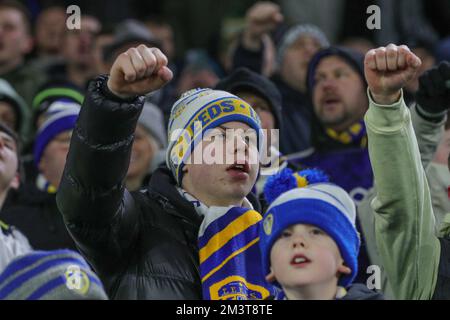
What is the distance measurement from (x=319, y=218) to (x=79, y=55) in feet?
17.0

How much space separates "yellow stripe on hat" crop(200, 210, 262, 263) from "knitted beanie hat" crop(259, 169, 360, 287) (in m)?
0.26

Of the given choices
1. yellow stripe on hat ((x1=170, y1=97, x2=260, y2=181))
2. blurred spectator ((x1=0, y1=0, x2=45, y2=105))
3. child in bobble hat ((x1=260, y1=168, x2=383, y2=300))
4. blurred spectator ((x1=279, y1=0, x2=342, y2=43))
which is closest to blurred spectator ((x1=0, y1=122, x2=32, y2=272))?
yellow stripe on hat ((x1=170, y1=97, x2=260, y2=181))

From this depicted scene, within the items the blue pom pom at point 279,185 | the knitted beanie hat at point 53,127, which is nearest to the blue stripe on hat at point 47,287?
the blue pom pom at point 279,185

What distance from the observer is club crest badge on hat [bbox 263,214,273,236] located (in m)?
4.22

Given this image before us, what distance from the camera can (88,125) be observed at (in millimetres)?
4250

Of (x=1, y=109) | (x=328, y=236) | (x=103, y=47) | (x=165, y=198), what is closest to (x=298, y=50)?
(x=103, y=47)

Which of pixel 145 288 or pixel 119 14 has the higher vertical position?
pixel 119 14

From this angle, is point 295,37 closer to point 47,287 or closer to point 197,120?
point 197,120

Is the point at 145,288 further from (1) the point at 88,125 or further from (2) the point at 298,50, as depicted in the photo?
(2) the point at 298,50

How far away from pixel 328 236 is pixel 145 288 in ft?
2.19

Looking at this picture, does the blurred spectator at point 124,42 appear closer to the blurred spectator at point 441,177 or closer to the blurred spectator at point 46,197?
the blurred spectator at point 46,197

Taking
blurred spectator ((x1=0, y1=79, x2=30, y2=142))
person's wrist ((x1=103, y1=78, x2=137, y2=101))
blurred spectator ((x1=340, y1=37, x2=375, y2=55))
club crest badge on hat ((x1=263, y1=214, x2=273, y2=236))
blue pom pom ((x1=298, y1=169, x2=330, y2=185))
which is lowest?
club crest badge on hat ((x1=263, y1=214, x2=273, y2=236))

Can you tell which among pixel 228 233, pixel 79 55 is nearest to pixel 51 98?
pixel 79 55

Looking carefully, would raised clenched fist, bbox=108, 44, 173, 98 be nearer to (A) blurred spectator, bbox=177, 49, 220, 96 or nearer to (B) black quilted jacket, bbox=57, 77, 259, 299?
(B) black quilted jacket, bbox=57, 77, 259, 299
